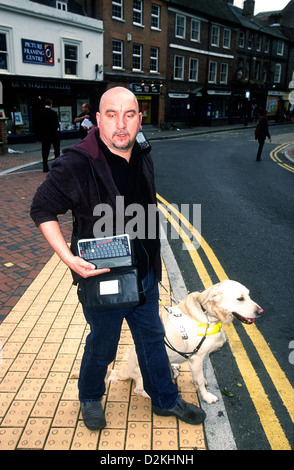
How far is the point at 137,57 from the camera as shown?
27.1 meters

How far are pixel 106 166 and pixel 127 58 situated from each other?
87.8ft

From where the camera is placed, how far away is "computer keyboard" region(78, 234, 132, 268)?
6.90 ft

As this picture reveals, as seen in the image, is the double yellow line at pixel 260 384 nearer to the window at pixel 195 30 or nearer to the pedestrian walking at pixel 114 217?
the pedestrian walking at pixel 114 217

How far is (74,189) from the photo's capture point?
2.15m

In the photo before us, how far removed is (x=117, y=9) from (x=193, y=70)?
1047 cm

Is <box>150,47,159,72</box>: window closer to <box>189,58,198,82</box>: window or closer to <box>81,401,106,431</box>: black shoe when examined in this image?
<box>189,58,198,82</box>: window

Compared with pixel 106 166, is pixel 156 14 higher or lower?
higher

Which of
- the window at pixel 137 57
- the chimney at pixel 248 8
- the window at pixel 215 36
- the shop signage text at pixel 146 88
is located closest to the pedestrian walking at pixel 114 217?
the shop signage text at pixel 146 88

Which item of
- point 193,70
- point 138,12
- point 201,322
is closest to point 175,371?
point 201,322

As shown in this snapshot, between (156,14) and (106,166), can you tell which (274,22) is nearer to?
(156,14)

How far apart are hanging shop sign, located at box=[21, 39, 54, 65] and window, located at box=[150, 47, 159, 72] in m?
10.7

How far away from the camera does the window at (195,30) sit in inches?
1244
